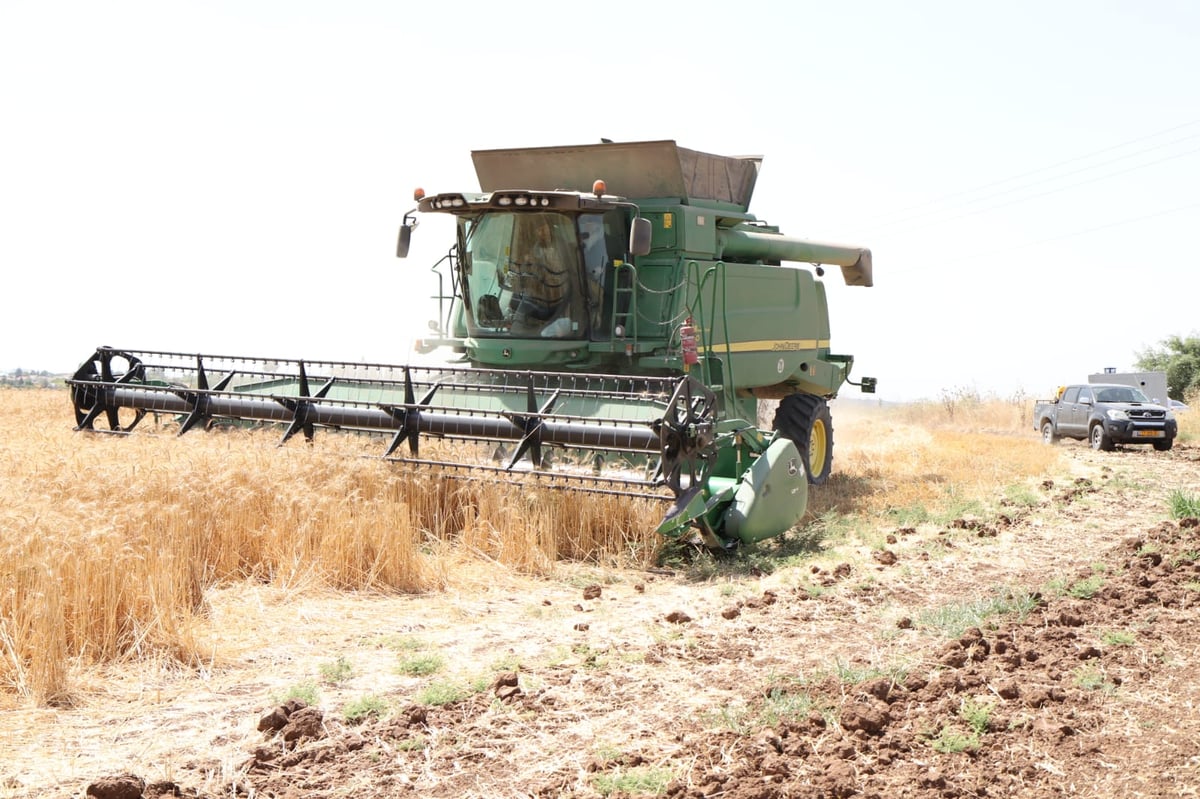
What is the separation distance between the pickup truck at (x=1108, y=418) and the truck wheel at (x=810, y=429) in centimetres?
725

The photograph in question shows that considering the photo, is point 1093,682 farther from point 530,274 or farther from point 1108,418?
point 1108,418

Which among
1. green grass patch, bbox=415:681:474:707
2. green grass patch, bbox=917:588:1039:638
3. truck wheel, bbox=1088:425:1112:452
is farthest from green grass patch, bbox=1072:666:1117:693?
truck wheel, bbox=1088:425:1112:452

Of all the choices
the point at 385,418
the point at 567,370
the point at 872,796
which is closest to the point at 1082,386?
the point at 567,370

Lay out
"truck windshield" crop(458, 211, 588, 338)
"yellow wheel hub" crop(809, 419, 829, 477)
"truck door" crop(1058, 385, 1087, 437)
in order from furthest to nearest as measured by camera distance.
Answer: "truck door" crop(1058, 385, 1087, 437) → "yellow wheel hub" crop(809, 419, 829, 477) → "truck windshield" crop(458, 211, 588, 338)

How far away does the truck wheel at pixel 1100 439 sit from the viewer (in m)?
16.7

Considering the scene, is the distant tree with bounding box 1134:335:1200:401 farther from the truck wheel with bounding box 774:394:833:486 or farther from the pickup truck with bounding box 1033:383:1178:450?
the truck wheel with bounding box 774:394:833:486

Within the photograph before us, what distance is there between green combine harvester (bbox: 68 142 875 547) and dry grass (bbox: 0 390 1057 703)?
0.94 feet

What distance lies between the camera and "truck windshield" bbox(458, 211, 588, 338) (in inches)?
358

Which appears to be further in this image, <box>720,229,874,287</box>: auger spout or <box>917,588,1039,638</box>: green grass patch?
→ <box>720,229,874,287</box>: auger spout

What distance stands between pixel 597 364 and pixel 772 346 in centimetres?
234

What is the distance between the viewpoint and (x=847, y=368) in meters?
13.0

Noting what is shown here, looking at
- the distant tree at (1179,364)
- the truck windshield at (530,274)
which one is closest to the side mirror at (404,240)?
the truck windshield at (530,274)

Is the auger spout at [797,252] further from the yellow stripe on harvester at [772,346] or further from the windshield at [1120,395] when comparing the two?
the windshield at [1120,395]

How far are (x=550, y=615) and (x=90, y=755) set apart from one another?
2549 mm
